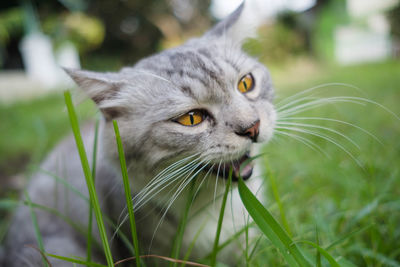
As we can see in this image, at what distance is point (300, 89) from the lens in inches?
230

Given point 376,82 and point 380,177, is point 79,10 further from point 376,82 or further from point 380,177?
point 380,177

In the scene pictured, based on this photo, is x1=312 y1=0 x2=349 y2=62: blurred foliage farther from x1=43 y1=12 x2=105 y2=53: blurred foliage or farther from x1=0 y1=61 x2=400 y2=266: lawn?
x1=43 y1=12 x2=105 y2=53: blurred foliage

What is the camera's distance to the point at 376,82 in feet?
17.0

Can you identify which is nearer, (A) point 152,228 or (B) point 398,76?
(A) point 152,228

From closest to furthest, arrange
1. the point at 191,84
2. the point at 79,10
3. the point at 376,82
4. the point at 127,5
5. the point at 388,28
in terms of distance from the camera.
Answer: the point at 191,84 → the point at 376,82 → the point at 388,28 → the point at 79,10 → the point at 127,5

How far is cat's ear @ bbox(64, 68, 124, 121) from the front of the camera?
119 centimetres

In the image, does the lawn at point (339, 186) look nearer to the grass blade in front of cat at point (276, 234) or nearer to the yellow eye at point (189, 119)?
the grass blade in front of cat at point (276, 234)

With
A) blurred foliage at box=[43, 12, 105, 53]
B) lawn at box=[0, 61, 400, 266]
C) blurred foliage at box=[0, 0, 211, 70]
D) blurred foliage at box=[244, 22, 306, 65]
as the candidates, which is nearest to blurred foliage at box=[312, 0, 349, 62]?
blurred foliage at box=[244, 22, 306, 65]

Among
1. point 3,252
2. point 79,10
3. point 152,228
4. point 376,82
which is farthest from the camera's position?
point 79,10

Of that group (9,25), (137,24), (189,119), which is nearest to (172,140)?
(189,119)

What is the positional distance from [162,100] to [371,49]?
11634 millimetres

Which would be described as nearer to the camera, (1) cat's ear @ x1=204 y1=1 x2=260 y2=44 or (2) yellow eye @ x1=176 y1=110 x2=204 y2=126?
(2) yellow eye @ x1=176 y1=110 x2=204 y2=126

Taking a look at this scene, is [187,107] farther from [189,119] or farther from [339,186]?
[339,186]

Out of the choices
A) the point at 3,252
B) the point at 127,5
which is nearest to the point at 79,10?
the point at 127,5
